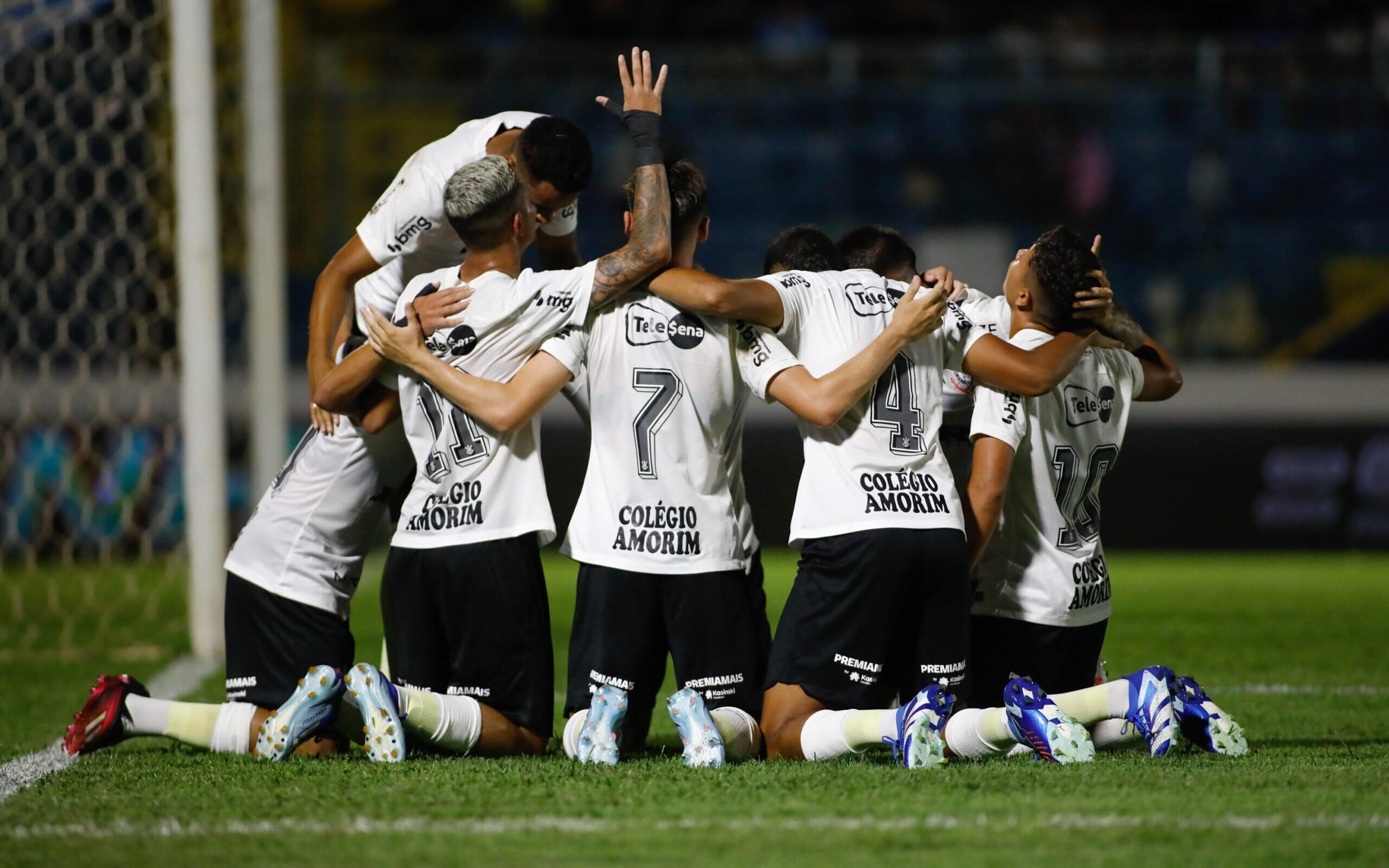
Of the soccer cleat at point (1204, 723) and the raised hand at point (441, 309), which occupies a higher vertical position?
the raised hand at point (441, 309)

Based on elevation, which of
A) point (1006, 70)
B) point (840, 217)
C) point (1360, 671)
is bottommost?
point (1360, 671)

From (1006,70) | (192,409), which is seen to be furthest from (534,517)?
(1006,70)

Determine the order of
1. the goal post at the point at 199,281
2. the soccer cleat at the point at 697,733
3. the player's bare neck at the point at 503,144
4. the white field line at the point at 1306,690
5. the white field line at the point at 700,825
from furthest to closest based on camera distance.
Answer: the goal post at the point at 199,281, the white field line at the point at 1306,690, the player's bare neck at the point at 503,144, the soccer cleat at the point at 697,733, the white field line at the point at 700,825

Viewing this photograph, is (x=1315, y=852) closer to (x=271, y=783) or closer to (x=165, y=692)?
(x=271, y=783)

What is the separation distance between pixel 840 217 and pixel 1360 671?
8151 millimetres

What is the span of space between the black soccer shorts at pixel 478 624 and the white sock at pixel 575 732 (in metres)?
0.17

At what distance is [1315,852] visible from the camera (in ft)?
9.53

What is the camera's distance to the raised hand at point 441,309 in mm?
4258

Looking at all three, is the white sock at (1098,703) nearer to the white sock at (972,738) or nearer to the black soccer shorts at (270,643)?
the white sock at (972,738)

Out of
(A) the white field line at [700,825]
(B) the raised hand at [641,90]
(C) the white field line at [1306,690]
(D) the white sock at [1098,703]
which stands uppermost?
(B) the raised hand at [641,90]

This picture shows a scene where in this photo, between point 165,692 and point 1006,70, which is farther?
point 1006,70

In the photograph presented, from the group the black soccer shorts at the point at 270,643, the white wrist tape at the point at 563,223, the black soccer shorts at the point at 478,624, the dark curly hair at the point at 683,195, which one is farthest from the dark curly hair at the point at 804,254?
the black soccer shorts at the point at 270,643

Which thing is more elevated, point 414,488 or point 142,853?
point 414,488

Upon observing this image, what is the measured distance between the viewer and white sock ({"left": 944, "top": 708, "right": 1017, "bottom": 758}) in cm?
394
